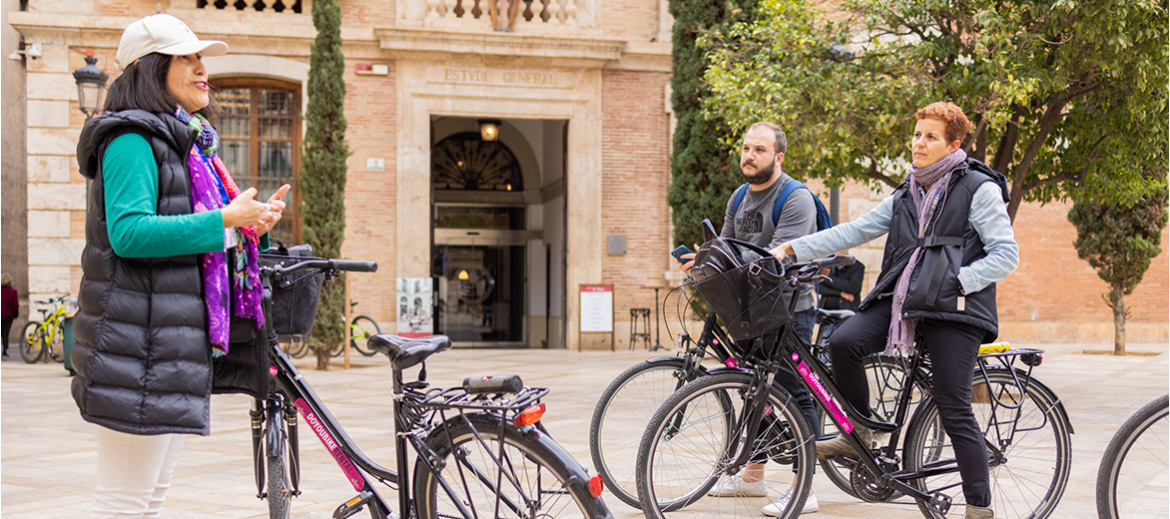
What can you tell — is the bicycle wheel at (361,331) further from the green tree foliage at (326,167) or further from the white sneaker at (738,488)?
the white sneaker at (738,488)

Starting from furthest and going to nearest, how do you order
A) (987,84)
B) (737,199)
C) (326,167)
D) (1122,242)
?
(1122,242)
(326,167)
(987,84)
(737,199)

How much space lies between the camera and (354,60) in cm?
1603

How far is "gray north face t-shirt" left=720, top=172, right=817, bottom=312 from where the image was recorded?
460 centimetres

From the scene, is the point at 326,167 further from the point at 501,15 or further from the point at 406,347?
the point at 406,347

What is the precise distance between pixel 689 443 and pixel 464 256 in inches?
644

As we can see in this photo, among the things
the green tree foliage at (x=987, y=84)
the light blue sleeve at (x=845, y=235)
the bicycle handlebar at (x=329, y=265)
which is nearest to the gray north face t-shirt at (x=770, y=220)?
the light blue sleeve at (x=845, y=235)

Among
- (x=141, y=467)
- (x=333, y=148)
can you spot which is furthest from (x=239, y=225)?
(x=333, y=148)

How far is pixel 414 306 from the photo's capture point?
15055 mm

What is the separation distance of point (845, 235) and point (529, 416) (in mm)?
2015

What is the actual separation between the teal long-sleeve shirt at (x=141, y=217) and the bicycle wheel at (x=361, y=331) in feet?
40.7

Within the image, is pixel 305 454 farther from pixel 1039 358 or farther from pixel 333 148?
pixel 333 148

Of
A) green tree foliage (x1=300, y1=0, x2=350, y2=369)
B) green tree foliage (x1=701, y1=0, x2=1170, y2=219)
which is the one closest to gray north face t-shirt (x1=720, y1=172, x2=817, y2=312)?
green tree foliage (x1=701, y1=0, x2=1170, y2=219)

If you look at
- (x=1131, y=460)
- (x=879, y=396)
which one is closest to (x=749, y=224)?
(x=879, y=396)

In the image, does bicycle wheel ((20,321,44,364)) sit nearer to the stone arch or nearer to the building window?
the building window
